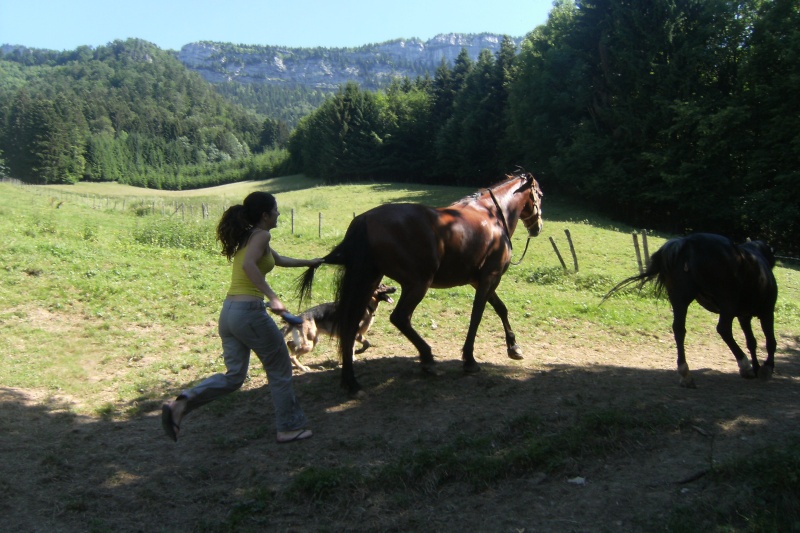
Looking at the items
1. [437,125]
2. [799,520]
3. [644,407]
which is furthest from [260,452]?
[437,125]

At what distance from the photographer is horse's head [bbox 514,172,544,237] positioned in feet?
29.1

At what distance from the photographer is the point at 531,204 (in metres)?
9.02

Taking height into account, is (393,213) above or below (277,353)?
above

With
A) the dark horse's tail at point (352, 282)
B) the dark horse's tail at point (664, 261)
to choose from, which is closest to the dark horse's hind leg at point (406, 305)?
the dark horse's tail at point (352, 282)

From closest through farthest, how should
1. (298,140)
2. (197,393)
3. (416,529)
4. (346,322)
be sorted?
(416,529)
(197,393)
(346,322)
(298,140)

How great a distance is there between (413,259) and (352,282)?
753 millimetres

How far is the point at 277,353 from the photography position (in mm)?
5227

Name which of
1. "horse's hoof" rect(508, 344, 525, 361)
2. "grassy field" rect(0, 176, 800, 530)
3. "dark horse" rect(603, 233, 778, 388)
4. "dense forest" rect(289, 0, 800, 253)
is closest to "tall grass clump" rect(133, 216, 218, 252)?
"grassy field" rect(0, 176, 800, 530)

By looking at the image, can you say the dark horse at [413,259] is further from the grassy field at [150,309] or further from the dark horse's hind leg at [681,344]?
the dark horse's hind leg at [681,344]

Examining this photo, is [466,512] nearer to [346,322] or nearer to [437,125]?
[346,322]

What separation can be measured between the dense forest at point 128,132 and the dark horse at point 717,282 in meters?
97.4

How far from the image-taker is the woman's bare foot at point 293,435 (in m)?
5.36

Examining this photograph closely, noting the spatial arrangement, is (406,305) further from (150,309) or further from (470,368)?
(150,309)

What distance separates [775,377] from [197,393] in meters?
7.30
